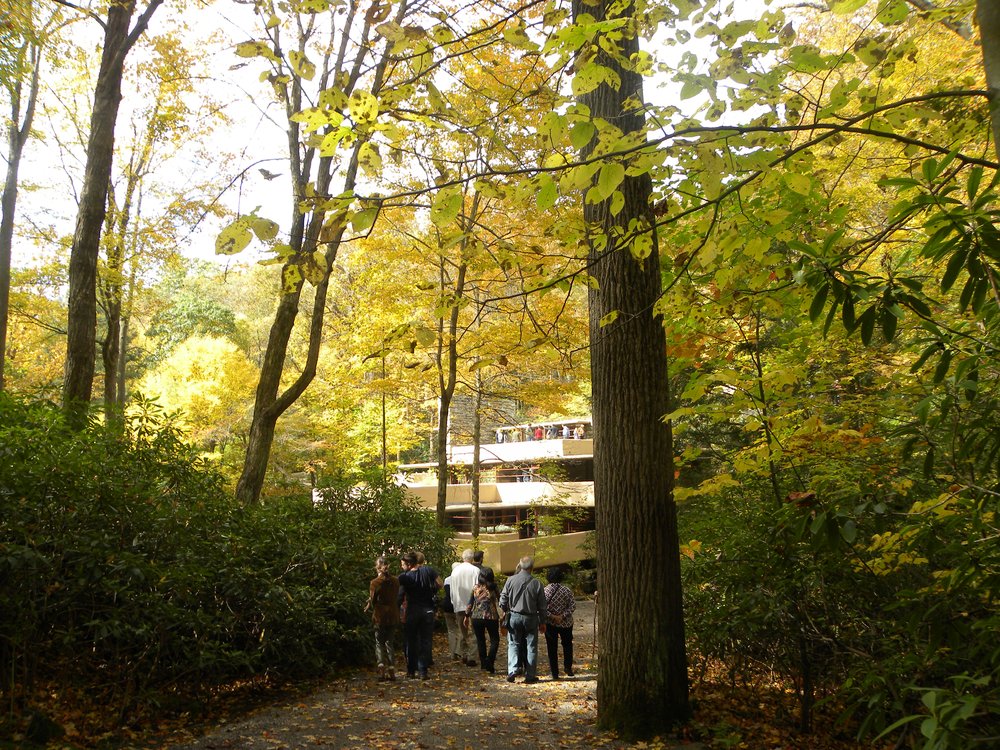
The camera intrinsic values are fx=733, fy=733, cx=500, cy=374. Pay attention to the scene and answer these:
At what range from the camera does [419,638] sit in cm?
931

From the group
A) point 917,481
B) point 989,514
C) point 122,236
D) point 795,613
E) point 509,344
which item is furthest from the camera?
point 122,236

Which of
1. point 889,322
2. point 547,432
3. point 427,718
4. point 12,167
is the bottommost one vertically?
point 427,718

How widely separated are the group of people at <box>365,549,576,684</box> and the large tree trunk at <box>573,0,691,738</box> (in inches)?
129

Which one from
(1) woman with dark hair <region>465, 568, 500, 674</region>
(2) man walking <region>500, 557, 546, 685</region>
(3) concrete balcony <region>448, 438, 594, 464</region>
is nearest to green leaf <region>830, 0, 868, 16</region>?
(2) man walking <region>500, 557, 546, 685</region>

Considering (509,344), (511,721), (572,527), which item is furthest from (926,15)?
(572,527)

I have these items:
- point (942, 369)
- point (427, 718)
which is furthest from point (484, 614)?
point (942, 369)

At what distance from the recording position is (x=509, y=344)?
1522 centimetres

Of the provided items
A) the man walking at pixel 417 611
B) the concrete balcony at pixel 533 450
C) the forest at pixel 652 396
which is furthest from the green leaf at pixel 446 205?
the concrete balcony at pixel 533 450

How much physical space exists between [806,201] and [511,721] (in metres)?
4.96

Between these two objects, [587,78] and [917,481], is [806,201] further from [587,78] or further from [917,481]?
[587,78]

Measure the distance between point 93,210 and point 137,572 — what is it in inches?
231

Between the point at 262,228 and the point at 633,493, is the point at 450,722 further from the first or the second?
the point at 262,228

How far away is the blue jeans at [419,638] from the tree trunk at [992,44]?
8.28m

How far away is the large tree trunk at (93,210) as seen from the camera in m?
9.31
